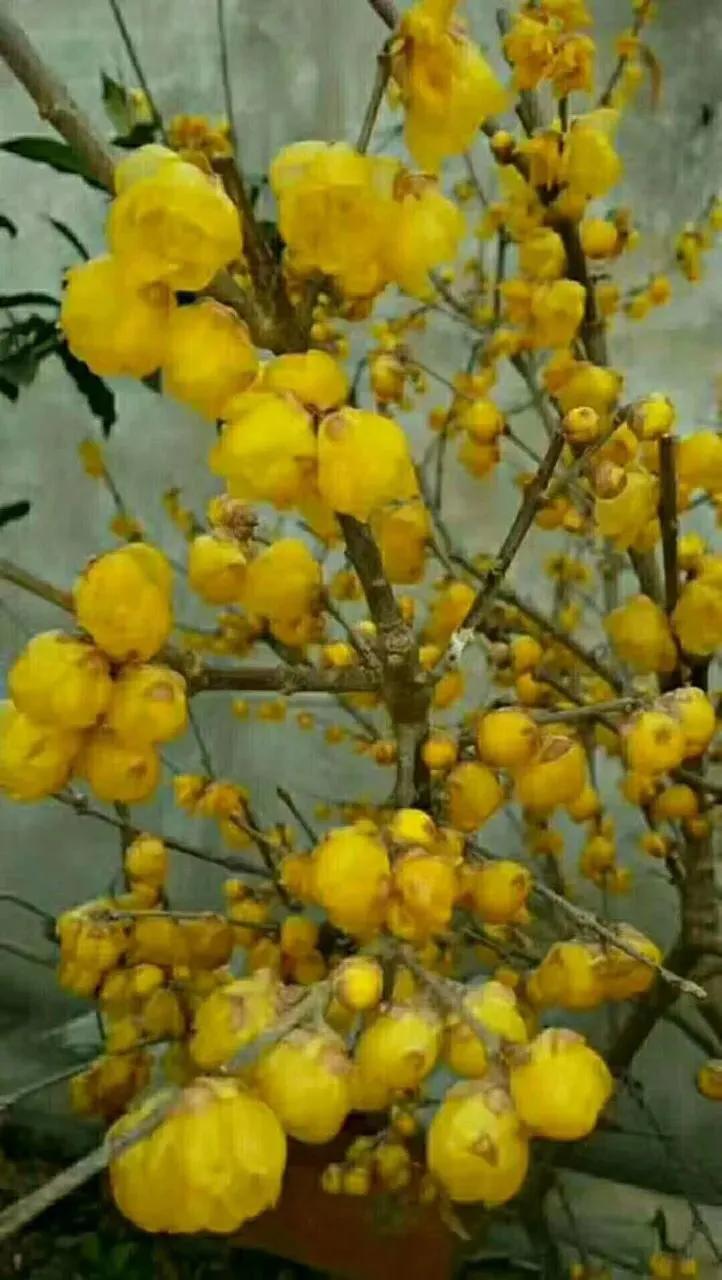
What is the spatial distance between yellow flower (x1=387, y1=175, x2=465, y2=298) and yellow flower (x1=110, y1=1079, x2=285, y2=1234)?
194 millimetres

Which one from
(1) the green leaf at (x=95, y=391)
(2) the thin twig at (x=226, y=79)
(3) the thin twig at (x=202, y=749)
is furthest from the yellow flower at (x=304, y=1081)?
(1) the green leaf at (x=95, y=391)

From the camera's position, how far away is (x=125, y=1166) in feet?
0.99

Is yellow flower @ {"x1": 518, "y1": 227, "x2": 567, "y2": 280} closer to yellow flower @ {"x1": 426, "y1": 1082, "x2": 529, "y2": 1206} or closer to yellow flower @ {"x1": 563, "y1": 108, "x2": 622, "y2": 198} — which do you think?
yellow flower @ {"x1": 563, "y1": 108, "x2": 622, "y2": 198}

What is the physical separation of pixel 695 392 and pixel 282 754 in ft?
1.68

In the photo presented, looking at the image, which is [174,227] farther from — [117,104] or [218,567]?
[117,104]

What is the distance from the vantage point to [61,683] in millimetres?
335

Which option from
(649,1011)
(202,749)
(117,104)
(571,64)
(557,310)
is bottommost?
(649,1011)

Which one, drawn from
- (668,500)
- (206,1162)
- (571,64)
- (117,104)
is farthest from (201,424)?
(206,1162)

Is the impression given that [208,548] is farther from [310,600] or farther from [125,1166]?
[125,1166]

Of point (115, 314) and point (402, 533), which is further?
point (402, 533)

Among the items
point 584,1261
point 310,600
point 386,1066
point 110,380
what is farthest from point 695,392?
point 386,1066

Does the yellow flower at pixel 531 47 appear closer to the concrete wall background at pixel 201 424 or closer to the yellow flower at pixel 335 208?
the yellow flower at pixel 335 208

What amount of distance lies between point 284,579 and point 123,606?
0.27 ft

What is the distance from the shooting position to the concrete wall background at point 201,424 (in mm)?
1160
